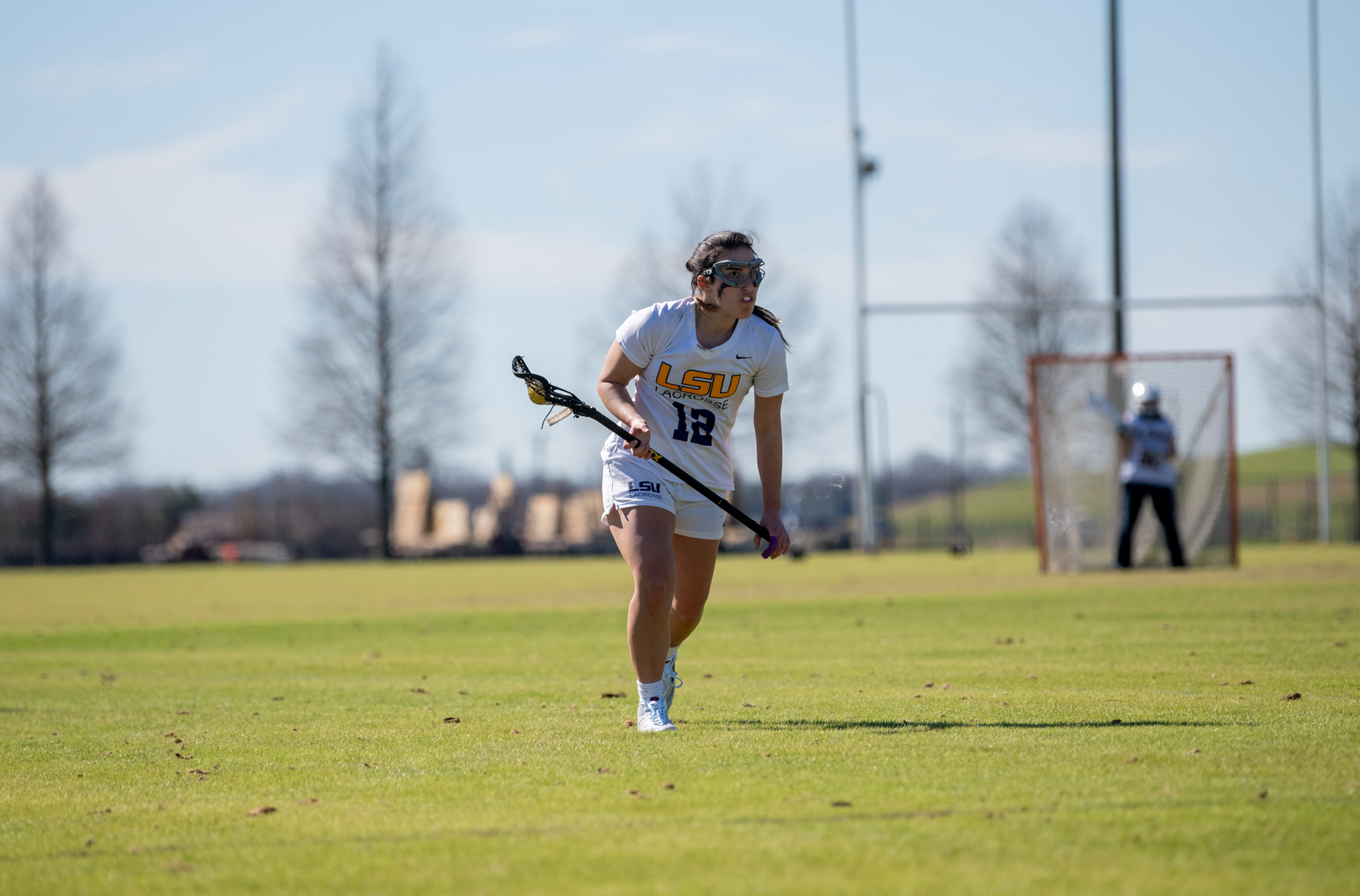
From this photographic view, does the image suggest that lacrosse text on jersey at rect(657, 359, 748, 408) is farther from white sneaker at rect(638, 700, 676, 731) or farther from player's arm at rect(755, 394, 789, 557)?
white sneaker at rect(638, 700, 676, 731)

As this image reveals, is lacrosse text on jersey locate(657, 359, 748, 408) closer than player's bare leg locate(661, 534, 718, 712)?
Yes

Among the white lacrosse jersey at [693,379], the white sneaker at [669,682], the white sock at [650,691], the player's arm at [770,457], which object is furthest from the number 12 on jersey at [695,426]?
the white sock at [650,691]

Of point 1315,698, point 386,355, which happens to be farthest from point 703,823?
point 386,355

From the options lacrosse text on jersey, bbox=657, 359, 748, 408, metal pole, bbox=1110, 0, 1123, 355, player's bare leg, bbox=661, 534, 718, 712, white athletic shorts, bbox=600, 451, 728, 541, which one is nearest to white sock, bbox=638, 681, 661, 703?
player's bare leg, bbox=661, 534, 718, 712

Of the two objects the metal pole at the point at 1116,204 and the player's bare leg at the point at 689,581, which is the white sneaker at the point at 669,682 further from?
the metal pole at the point at 1116,204

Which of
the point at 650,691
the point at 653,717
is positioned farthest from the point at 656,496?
the point at 653,717

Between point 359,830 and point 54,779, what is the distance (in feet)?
6.71

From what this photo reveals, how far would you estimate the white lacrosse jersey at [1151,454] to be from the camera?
17844 mm

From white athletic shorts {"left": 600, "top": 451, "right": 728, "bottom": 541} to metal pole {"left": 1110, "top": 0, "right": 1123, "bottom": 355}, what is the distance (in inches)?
843

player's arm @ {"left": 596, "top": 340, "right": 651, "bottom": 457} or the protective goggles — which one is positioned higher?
the protective goggles

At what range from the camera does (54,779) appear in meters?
5.55

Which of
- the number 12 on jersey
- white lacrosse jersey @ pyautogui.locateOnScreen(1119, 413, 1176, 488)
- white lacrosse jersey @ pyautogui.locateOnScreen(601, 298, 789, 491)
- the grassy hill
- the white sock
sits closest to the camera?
the white sock

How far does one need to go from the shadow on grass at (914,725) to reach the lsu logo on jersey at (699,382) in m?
1.52

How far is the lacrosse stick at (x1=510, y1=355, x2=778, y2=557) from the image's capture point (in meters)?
6.50
